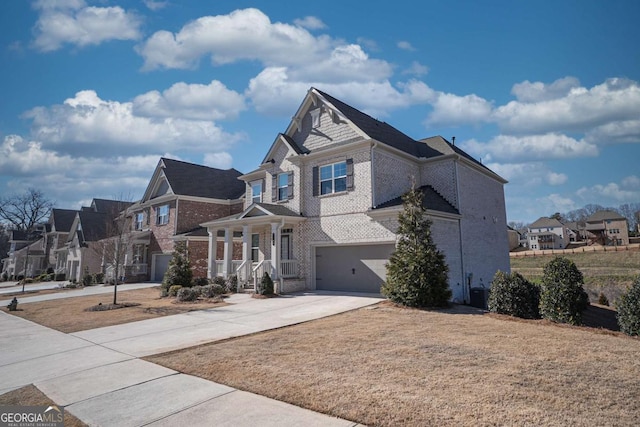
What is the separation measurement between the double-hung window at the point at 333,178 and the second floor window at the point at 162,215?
1651 centimetres

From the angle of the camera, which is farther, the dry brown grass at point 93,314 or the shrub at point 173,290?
the shrub at point 173,290

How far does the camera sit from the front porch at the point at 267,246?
18.1 m

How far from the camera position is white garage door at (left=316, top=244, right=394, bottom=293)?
54.8ft

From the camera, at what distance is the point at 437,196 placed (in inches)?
738

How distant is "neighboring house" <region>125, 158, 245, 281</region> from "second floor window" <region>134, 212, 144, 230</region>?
0.09 m

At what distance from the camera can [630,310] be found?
8.94 m

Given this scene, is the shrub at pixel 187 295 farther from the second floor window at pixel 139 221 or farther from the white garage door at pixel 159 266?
the second floor window at pixel 139 221

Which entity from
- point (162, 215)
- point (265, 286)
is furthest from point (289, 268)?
point (162, 215)

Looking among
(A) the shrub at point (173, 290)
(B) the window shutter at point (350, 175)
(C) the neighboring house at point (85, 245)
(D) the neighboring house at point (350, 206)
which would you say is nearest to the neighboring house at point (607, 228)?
(D) the neighboring house at point (350, 206)

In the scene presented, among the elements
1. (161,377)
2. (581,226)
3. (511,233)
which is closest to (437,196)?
(161,377)

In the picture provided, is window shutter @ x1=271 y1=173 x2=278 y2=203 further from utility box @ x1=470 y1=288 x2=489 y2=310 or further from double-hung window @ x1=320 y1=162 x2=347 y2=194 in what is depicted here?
utility box @ x1=470 y1=288 x2=489 y2=310

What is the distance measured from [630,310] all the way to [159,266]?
99.6ft

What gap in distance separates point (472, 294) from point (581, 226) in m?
96.3

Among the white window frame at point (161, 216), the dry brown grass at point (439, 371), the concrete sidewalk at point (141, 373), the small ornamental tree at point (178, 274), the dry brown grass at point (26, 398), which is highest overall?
the white window frame at point (161, 216)
